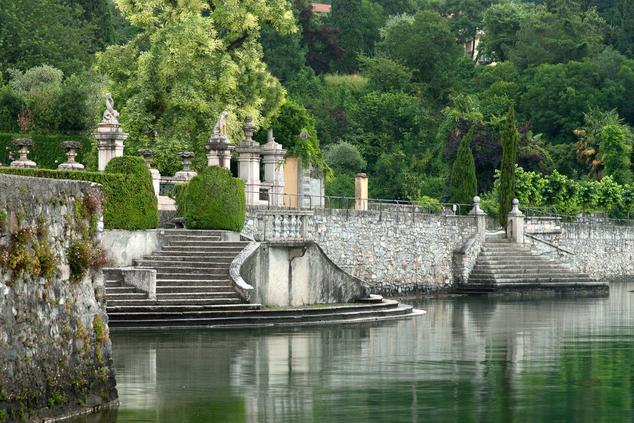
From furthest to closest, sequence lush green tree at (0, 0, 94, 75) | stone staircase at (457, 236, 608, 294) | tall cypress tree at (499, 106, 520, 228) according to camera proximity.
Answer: lush green tree at (0, 0, 94, 75) < tall cypress tree at (499, 106, 520, 228) < stone staircase at (457, 236, 608, 294)

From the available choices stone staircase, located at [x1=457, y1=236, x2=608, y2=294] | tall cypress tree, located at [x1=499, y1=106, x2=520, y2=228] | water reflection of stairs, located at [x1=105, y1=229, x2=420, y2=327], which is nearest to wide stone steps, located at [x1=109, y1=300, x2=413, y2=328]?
water reflection of stairs, located at [x1=105, y1=229, x2=420, y2=327]

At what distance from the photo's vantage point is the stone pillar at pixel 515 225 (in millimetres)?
58000

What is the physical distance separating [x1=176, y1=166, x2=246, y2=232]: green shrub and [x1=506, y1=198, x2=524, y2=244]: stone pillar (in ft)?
78.0

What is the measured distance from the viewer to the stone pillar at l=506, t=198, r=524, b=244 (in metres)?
58.0

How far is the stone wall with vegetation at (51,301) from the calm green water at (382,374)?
2.00 feet

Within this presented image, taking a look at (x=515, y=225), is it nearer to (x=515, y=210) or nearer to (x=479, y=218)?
(x=515, y=210)

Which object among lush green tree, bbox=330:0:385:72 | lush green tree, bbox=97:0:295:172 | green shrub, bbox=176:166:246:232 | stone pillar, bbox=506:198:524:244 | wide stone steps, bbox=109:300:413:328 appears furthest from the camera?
lush green tree, bbox=330:0:385:72

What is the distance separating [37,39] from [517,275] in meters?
26.1

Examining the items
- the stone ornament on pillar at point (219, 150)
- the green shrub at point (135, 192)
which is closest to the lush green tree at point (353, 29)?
the stone ornament on pillar at point (219, 150)

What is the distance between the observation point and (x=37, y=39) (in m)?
68.3

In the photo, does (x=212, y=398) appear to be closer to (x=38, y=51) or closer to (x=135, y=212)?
(x=135, y=212)

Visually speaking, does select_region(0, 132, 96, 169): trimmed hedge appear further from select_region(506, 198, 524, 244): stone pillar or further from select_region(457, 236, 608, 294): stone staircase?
select_region(506, 198, 524, 244): stone pillar

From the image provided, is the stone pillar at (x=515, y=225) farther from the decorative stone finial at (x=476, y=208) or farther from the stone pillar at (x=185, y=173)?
the stone pillar at (x=185, y=173)

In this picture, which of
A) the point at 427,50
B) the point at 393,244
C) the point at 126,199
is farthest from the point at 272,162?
the point at 427,50
